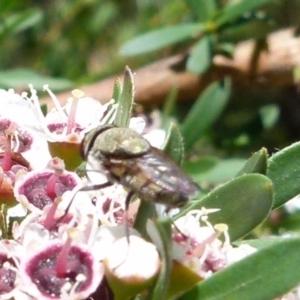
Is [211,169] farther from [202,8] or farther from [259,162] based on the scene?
[259,162]

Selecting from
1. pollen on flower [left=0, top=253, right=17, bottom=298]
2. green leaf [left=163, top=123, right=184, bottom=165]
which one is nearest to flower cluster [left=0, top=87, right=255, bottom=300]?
pollen on flower [left=0, top=253, right=17, bottom=298]

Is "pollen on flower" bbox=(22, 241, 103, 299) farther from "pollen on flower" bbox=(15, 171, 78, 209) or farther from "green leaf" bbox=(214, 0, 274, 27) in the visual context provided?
"green leaf" bbox=(214, 0, 274, 27)

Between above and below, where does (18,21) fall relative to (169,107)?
above

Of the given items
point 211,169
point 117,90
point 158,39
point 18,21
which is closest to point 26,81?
point 18,21

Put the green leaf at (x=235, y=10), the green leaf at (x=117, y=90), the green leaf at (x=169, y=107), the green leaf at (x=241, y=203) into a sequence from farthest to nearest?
the green leaf at (x=169, y=107) → the green leaf at (x=235, y=10) → the green leaf at (x=117, y=90) → the green leaf at (x=241, y=203)

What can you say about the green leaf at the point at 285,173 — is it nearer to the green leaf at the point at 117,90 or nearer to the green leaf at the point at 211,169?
the green leaf at the point at 117,90

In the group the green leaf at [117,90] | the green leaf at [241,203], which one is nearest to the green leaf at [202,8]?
the green leaf at [117,90]
